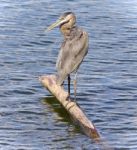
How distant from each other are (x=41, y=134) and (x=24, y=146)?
30.6 inches

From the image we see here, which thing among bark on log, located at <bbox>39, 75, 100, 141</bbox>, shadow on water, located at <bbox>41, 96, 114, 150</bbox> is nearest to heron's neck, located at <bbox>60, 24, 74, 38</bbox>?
bark on log, located at <bbox>39, 75, 100, 141</bbox>

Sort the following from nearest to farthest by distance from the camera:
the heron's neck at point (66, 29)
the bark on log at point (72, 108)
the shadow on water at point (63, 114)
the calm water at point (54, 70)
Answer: the shadow on water at point (63, 114)
the bark on log at point (72, 108)
the calm water at point (54, 70)
the heron's neck at point (66, 29)

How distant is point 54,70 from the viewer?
1545 cm

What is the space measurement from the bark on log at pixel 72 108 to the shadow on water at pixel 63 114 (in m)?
0.11

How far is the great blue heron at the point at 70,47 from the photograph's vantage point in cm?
1221

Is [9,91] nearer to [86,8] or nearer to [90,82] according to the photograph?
[90,82]

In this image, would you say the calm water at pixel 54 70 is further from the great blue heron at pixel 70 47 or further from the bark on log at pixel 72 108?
the great blue heron at pixel 70 47

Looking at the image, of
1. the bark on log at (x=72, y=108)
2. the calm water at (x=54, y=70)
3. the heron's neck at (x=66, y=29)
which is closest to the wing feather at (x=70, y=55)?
the heron's neck at (x=66, y=29)

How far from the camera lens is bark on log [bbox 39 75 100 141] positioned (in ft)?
36.3

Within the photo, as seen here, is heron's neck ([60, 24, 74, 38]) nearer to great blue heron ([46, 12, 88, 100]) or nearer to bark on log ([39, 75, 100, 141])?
great blue heron ([46, 12, 88, 100])

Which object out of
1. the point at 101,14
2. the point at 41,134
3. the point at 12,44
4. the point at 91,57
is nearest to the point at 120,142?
the point at 41,134

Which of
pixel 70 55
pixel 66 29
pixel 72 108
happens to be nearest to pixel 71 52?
pixel 70 55

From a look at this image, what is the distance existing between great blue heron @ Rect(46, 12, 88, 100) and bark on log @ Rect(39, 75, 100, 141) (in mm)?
351

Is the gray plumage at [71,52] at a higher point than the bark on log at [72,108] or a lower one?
higher
